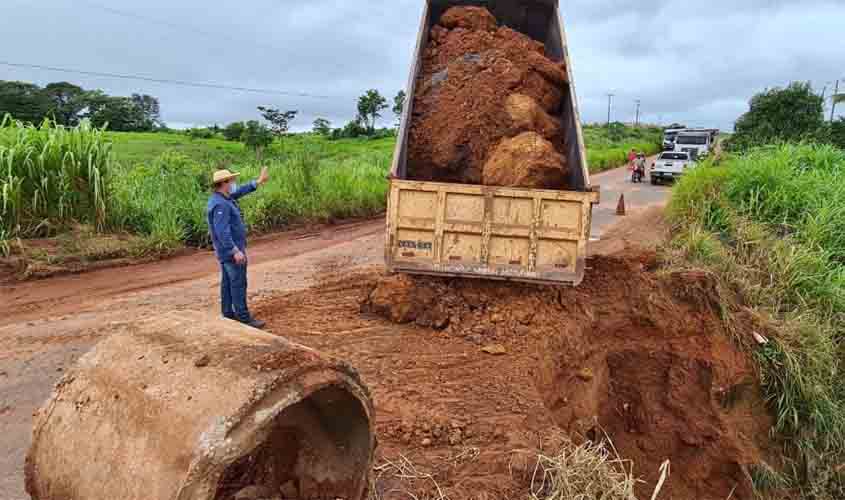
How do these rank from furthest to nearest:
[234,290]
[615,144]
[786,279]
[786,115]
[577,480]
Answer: [615,144] → [786,115] → [786,279] → [234,290] → [577,480]

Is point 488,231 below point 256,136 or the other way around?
below

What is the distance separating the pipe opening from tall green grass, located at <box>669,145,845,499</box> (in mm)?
5004

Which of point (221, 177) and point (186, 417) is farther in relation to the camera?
point (221, 177)

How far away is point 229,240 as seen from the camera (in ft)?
15.6

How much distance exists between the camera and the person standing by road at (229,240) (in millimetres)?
4734

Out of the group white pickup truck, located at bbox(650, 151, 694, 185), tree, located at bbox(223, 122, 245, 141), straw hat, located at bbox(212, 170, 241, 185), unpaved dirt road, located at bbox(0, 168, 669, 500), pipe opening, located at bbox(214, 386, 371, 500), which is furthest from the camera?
tree, located at bbox(223, 122, 245, 141)

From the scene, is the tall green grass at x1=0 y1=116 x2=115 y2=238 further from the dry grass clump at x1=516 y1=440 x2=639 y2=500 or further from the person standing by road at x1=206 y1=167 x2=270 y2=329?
the dry grass clump at x1=516 y1=440 x2=639 y2=500

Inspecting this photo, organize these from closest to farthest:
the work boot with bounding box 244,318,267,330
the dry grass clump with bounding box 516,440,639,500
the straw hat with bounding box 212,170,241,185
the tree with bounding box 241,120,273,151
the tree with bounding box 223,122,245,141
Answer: the dry grass clump with bounding box 516,440,639,500 → the straw hat with bounding box 212,170,241,185 → the work boot with bounding box 244,318,267,330 → the tree with bounding box 241,120,273,151 → the tree with bounding box 223,122,245,141

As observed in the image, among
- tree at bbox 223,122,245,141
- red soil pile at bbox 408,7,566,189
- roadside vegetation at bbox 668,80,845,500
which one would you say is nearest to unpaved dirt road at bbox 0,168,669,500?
roadside vegetation at bbox 668,80,845,500

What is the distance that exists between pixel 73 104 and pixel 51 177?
36250mm

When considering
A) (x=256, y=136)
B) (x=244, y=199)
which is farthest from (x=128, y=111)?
(x=244, y=199)

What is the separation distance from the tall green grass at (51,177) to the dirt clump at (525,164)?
19.2 ft

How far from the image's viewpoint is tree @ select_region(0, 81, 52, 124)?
30797 mm

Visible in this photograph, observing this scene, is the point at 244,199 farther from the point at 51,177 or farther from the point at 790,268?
the point at 790,268
